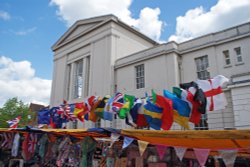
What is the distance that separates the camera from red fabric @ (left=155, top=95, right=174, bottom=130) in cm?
700

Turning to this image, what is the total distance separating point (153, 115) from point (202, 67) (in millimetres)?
8390

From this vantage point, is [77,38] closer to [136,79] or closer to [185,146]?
[136,79]

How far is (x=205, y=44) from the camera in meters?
14.3

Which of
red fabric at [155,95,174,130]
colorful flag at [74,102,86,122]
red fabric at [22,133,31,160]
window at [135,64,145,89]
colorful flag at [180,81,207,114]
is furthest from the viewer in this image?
window at [135,64,145,89]

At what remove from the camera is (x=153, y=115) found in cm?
737

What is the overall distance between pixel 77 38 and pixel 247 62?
16027mm

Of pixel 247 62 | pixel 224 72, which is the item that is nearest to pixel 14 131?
pixel 224 72

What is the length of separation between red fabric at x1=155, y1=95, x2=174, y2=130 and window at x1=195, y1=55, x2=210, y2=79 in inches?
312

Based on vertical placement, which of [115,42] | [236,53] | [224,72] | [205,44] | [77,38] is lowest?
[224,72]

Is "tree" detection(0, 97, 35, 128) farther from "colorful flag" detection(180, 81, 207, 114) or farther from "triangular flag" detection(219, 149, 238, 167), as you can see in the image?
"triangular flag" detection(219, 149, 238, 167)

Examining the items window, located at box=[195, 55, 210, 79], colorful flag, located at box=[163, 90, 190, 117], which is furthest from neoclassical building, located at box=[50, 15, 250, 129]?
colorful flag, located at box=[163, 90, 190, 117]

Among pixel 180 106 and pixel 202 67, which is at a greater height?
pixel 202 67

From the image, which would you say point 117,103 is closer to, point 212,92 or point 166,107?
point 166,107

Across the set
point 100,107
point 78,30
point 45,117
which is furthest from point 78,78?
point 100,107
